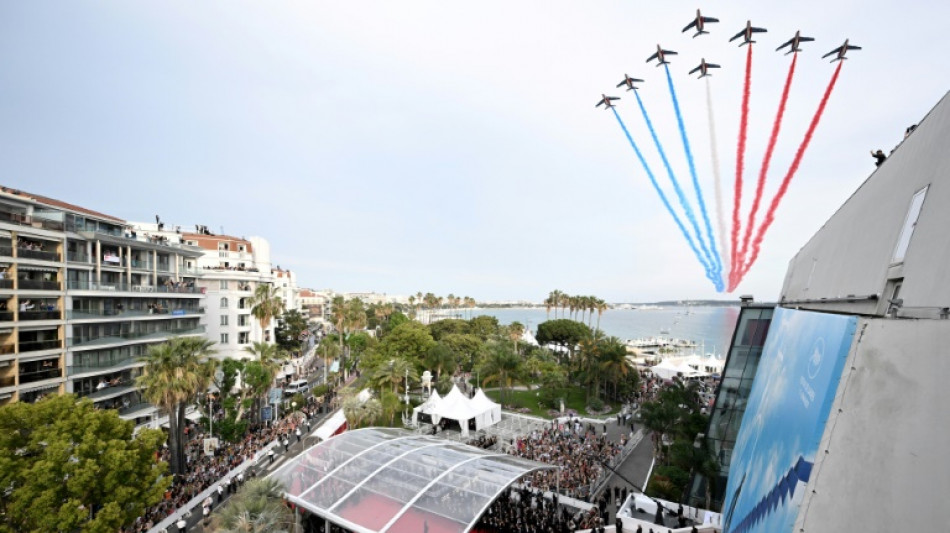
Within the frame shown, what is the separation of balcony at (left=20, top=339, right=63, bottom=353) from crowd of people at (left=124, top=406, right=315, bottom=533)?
33.5 ft

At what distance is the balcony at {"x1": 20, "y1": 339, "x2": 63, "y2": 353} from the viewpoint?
2762 centimetres

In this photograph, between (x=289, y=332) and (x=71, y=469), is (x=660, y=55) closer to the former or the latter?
(x=71, y=469)

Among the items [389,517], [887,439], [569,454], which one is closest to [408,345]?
[569,454]

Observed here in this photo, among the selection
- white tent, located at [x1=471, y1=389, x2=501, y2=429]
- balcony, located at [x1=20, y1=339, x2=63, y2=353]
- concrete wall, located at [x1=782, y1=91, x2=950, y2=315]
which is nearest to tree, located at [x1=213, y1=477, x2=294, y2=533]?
concrete wall, located at [x1=782, y1=91, x2=950, y2=315]

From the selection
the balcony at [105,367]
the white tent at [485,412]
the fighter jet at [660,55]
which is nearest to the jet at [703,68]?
the fighter jet at [660,55]

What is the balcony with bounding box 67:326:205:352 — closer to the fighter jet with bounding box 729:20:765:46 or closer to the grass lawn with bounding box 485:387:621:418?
the grass lawn with bounding box 485:387:621:418

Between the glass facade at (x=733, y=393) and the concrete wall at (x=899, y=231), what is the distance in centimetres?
771

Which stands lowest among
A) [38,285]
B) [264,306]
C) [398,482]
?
[398,482]

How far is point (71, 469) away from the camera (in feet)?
54.2

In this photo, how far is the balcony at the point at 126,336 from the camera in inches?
1221

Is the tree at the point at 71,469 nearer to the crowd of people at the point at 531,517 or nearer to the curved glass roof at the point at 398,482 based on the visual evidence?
the curved glass roof at the point at 398,482

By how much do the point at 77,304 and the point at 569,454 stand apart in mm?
35621

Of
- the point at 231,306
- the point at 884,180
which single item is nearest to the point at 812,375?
the point at 884,180

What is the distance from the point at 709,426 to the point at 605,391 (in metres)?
26.4
